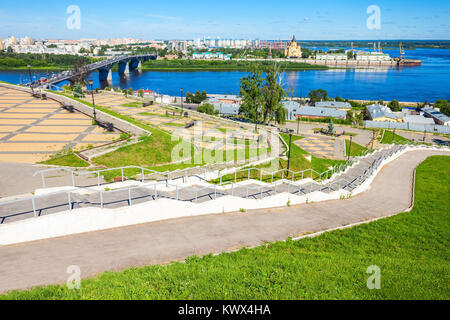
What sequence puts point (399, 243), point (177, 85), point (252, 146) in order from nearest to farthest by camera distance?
1. point (399, 243)
2. point (252, 146)
3. point (177, 85)

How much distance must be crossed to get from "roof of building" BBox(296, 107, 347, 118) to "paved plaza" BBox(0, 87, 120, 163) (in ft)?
136

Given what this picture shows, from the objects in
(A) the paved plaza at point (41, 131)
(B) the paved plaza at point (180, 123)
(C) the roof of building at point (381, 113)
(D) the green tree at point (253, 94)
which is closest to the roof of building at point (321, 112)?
(C) the roof of building at point (381, 113)

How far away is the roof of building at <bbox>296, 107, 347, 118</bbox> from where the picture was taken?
180 ft

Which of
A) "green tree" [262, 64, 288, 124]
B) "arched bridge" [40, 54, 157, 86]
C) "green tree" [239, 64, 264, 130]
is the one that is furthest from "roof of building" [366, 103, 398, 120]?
"arched bridge" [40, 54, 157, 86]

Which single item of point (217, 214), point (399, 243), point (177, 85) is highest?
point (177, 85)

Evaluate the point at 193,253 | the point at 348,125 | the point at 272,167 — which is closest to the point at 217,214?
the point at 193,253

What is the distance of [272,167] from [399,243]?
9.02 meters

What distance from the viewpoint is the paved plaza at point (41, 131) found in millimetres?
15812

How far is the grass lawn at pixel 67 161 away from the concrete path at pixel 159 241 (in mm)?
7609

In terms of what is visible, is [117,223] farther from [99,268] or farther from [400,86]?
[400,86]

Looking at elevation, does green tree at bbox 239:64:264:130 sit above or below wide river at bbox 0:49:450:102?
below

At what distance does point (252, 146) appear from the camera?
67.4 feet

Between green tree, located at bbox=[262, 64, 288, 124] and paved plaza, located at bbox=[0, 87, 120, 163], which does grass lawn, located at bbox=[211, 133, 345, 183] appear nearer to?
paved plaza, located at bbox=[0, 87, 120, 163]

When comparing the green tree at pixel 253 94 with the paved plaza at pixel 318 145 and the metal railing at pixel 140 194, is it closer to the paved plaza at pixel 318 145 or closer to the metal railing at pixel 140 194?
the paved plaza at pixel 318 145
